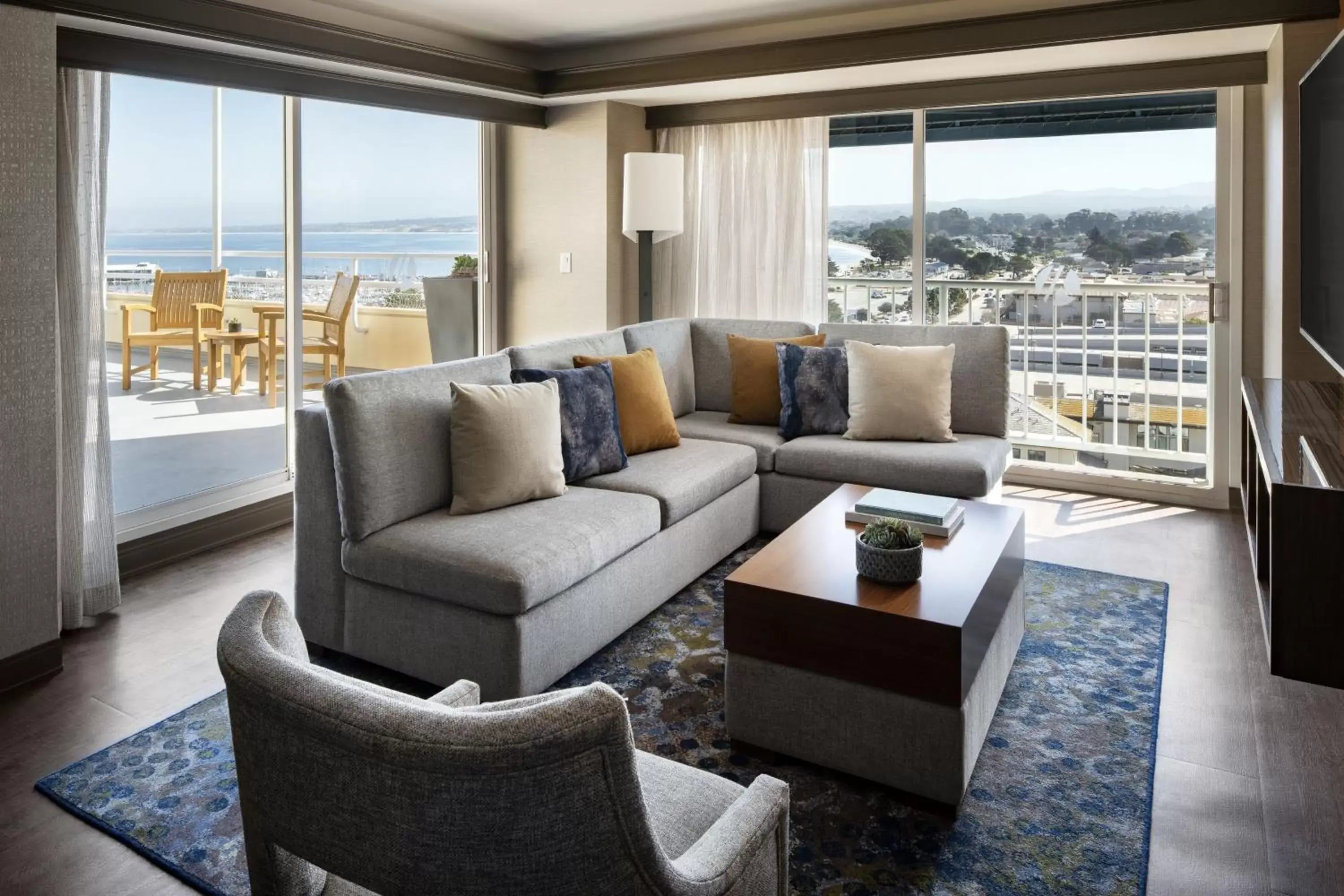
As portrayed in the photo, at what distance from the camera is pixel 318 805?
0.91m

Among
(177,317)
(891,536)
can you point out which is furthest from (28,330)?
(891,536)

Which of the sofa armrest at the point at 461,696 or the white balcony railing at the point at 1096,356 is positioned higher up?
the white balcony railing at the point at 1096,356

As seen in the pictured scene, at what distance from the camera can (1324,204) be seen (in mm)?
2799

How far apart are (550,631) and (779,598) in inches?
28.6

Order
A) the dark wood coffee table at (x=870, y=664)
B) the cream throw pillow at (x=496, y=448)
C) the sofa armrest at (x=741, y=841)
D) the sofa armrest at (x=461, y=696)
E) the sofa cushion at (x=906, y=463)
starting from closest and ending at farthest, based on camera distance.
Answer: the sofa armrest at (x=741, y=841), the sofa armrest at (x=461, y=696), the dark wood coffee table at (x=870, y=664), the cream throw pillow at (x=496, y=448), the sofa cushion at (x=906, y=463)

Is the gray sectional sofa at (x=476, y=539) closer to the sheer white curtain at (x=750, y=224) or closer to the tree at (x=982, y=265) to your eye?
the tree at (x=982, y=265)

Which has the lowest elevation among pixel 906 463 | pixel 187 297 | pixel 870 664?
pixel 870 664

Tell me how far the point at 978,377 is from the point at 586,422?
77.8 inches

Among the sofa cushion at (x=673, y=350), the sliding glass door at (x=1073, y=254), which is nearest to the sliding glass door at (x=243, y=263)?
the sofa cushion at (x=673, y=350)

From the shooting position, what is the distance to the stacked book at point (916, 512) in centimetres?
276

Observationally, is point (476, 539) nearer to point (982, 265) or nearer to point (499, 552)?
point (499, 552)

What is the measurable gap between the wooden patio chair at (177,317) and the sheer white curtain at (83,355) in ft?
1.96

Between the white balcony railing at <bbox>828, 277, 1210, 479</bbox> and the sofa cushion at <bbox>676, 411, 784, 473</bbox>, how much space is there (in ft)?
4.77

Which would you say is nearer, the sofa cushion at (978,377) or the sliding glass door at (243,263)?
the sliding glass door at (243,263)
